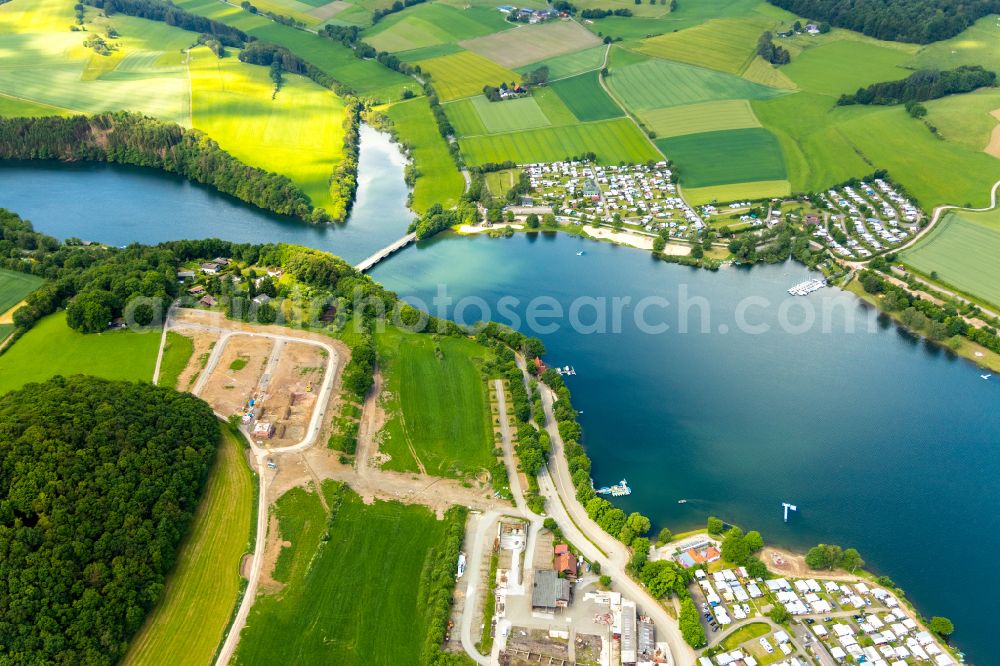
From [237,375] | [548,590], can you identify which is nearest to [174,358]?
[237,375]

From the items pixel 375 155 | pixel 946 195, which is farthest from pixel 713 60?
pixel 375 155

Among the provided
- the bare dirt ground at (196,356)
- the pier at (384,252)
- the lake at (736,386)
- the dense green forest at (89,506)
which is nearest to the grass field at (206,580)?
the dense green forest at (89,506)

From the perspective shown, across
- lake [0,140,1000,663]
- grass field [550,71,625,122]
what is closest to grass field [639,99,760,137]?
grass field [550,71,625,122]

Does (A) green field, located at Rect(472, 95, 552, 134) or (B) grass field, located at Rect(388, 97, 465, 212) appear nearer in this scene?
(B) grass field, located at Rect(388, 97, 465, 212)

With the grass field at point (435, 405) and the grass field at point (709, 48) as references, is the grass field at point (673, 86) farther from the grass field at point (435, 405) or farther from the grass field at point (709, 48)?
the grass field at point (435, 405)

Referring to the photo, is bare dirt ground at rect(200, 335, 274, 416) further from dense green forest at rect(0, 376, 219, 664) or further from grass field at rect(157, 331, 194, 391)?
dense green forest at rect(0, 376, 219, 664)

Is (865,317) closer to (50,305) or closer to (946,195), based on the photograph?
(946,195)
